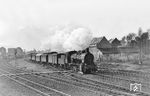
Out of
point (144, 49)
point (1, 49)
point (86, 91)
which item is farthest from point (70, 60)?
point (1, 49)

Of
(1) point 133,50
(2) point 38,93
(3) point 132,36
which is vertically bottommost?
(2) point 38,93

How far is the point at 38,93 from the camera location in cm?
1586

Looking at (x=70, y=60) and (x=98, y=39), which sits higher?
(x=98, y=39)

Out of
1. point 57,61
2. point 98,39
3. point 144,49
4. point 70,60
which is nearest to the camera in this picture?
point 70,60

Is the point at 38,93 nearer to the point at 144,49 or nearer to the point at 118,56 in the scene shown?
the point at 118,56

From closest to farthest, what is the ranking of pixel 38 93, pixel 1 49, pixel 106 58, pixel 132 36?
pixel 38 93 < pixel 106 58 < pixel 132 36 < pixel 1 49

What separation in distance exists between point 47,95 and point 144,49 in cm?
5479

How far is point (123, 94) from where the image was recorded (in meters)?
15.0

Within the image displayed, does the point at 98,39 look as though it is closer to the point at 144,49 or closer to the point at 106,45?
the point at 106,45

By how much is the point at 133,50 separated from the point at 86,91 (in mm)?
54731

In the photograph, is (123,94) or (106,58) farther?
(106,58)

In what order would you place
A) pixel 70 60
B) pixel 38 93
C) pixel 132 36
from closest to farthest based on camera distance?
pixel 38 93 → pixel 70 60 → pixel 132 36

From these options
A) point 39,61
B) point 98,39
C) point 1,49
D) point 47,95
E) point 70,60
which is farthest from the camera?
point 1,49

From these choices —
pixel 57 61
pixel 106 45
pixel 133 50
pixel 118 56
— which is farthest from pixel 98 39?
pixel 57 61
